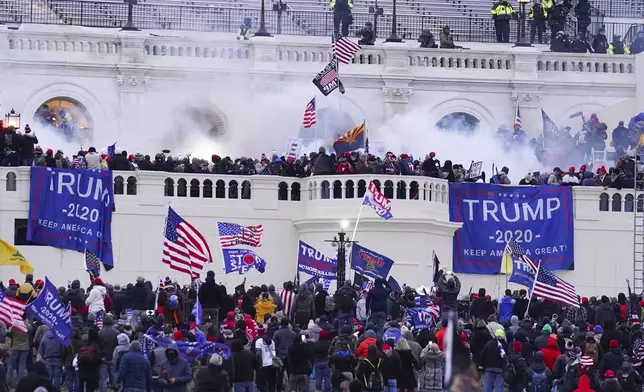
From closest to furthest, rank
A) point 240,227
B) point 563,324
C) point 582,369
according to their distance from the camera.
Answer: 1. point 582,369
2. point 563,324
3. point 240,227

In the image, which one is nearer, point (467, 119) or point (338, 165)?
point (338, 165)

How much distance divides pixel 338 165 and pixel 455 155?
26.7 ft

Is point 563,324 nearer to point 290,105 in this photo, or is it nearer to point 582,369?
point 582,369

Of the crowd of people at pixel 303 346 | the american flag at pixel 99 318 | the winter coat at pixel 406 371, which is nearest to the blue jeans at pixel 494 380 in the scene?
A: the crowd of people at pixel 303 346

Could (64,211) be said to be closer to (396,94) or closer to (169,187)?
(169,187)

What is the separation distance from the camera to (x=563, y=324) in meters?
45.5

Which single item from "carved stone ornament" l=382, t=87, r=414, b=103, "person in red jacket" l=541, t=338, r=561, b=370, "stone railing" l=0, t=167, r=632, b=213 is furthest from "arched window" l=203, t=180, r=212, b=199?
"person in red jacket" l=541, t=338, r=561, b=370

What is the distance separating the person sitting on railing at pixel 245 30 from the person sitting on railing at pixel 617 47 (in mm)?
10187

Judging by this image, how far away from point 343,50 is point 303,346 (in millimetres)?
20548

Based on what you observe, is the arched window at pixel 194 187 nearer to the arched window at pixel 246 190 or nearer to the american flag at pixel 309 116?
the arched window at pixel 246 190

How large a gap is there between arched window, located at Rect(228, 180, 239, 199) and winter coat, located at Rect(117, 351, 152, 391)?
18.8 metres

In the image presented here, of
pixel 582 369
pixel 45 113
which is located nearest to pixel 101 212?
pixel 45 113

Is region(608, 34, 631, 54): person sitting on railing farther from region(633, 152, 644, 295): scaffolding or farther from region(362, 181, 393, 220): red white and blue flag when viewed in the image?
region(362, 181, 393, 220): red white and blue flag

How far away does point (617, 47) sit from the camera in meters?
69.8
